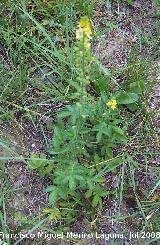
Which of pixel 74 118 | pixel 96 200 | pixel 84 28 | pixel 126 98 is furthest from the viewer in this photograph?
pixel 126 98

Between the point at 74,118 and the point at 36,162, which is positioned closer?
the point at 74,118

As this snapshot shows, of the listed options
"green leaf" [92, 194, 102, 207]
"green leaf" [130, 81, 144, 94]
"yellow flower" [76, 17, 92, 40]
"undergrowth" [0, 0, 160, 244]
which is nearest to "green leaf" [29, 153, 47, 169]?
"undergrowth" [0, 0, 160, 244]

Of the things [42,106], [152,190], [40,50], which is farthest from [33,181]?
[40,50]

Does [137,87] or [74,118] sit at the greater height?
[137,87]

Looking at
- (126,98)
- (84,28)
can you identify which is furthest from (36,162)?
(84,28)

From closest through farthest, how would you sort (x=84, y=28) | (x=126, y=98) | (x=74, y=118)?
(x=84, y=28) < (x=74, y=118) < (x=126, y=98)

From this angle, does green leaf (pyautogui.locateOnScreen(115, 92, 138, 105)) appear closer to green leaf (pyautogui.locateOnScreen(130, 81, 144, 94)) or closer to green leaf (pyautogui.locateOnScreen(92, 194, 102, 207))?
green leaf (pyautogui.locateOnScreen(130, 81, 144, 94))

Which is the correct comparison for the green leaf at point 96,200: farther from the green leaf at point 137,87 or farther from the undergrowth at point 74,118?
the green leaf at point 137,87

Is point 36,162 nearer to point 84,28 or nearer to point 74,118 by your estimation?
point 74,118

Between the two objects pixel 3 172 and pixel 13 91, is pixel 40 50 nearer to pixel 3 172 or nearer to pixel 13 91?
pixel 13 91

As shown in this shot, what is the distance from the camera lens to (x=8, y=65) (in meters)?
3.17

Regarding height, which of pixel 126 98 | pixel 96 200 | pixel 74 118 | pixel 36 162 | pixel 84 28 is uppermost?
pixel 84 28

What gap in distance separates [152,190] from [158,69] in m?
0.94

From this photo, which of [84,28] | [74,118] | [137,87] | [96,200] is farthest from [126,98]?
[84,28]
